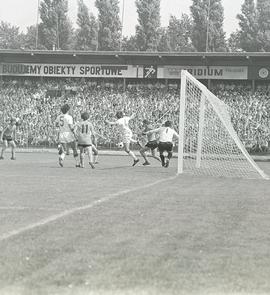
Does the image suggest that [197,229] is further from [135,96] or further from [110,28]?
[110,28]

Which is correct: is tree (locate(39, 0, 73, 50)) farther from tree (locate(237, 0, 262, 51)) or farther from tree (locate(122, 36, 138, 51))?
tree (locate(237, 0, 262, 51))

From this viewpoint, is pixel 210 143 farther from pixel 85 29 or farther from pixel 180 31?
pixel 180 31

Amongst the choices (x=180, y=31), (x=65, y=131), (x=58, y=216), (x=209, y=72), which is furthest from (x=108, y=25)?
(x=58, y=216)

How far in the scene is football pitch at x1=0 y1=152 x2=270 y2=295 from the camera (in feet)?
18.8

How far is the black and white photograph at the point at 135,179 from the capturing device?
6.18m

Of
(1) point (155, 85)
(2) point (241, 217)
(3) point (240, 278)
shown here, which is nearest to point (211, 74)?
(1) point (155, 85)

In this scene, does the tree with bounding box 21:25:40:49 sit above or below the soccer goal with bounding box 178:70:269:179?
above

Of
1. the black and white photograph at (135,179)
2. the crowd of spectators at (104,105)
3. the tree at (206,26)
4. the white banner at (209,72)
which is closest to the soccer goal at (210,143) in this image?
the black and white photograph at (135,179)

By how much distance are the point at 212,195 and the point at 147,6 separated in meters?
75.5

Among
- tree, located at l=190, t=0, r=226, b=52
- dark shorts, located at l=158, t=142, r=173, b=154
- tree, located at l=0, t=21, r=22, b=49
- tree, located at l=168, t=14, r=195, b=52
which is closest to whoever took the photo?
dark shorts, located at l=158, t=142, r=173, b=154

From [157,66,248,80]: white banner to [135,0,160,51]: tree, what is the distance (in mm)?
33226

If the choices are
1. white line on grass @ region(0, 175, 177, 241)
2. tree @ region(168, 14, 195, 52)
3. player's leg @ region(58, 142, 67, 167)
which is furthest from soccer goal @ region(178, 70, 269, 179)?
tree @ region(168, 14, 195, 52)

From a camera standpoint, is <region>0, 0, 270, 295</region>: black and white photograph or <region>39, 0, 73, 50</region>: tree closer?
<region>0, 0, 270, 295</region>: black and white photograph

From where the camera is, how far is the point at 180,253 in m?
7.03
